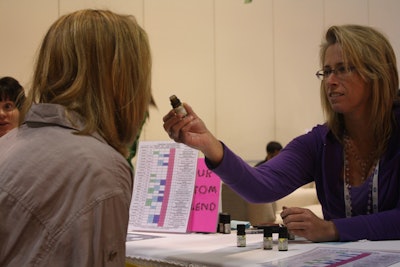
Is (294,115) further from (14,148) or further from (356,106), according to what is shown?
(14,148)

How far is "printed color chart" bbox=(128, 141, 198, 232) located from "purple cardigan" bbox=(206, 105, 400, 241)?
273 millimetres

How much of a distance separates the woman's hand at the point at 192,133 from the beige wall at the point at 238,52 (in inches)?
163

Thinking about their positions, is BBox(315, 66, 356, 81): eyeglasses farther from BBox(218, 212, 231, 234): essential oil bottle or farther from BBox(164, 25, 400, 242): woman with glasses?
BBox(218, 212, 231, 234): essential oil bottle

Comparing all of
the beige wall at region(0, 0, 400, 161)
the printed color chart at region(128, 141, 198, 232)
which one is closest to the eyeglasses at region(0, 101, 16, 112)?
the printed color chart at region(128, 141, 198, 232)

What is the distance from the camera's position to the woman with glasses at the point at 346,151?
165 centimetres

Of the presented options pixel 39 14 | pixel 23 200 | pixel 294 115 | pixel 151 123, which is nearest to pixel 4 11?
pixel 39 14

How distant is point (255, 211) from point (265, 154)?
3830 mm

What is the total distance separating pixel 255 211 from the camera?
11.5 feet

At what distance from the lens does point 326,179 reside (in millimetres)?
1850

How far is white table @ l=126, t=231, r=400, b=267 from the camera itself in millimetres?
1371

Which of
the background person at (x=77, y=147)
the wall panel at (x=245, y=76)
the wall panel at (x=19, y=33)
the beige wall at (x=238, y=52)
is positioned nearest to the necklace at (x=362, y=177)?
the background person at (x=77, y=147)

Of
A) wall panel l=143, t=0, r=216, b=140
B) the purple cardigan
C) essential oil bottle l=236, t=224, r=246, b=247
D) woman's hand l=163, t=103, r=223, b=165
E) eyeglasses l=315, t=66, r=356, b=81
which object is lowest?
essential oil bottle l=236, t=224, r=246, b=247

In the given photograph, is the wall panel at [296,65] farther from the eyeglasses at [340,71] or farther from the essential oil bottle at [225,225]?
the eyeglasses at [340,71]

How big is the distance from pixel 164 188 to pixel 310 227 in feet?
2.21
